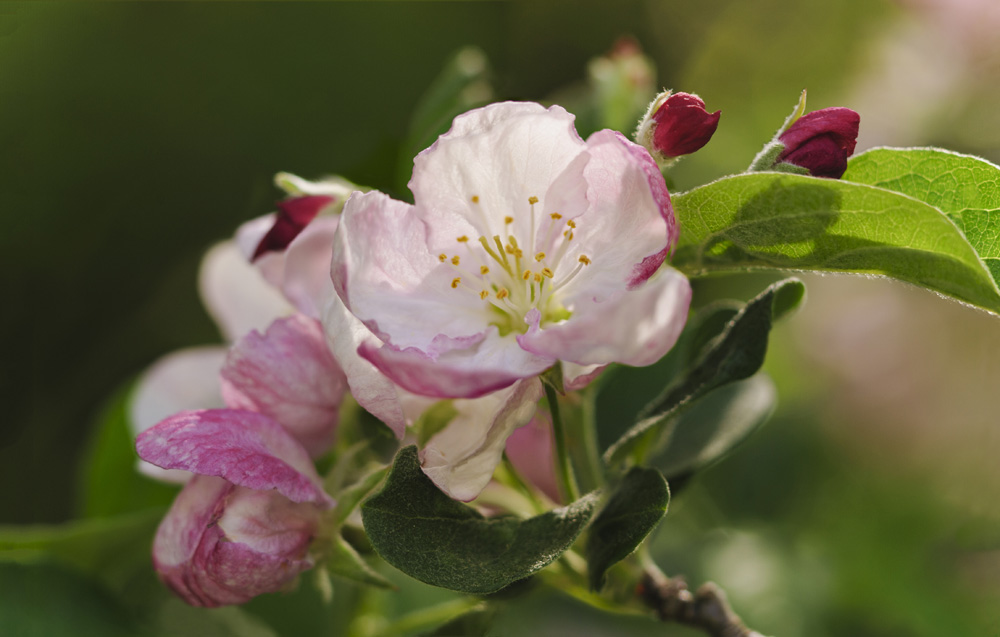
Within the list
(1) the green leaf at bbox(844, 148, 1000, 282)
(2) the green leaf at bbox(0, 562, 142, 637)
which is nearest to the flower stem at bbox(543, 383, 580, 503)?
(1) the green leaf at bbox(844, 148, 1000, 282)

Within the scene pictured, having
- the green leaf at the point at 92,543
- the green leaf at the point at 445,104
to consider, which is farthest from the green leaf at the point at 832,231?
the green leaf at the point at 92,543

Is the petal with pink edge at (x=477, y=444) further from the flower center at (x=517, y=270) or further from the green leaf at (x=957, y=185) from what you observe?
the green leaf at (x=957, y=185)

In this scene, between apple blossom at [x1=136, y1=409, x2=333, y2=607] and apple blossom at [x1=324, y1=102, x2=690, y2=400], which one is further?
apple blossom at [x1=136, y1=409, x2=333, y2=607]

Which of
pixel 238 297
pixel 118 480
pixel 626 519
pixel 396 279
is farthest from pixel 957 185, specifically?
pixel 118 480

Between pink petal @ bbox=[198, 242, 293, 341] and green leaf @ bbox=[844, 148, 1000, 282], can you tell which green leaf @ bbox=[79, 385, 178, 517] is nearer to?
pink petal @ bbox=[198, 242, 293, 341]

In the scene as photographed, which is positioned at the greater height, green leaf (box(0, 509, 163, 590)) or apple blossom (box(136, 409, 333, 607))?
apple blossom (box(136, 409, 333, 607))

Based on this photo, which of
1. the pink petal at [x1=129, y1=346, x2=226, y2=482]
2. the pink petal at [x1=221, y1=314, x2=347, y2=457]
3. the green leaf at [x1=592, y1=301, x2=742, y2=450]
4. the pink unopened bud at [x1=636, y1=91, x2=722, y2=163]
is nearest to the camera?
the pink unopened bud at [x1=636, y1=91, x2=722, y2=163]

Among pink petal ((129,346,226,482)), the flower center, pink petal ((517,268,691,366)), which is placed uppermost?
pink petal ((517,268,691,366))
